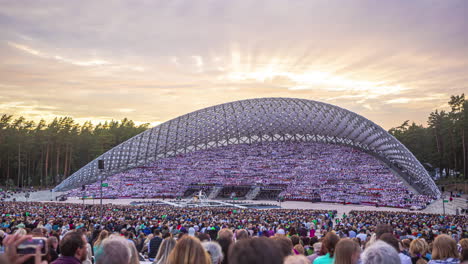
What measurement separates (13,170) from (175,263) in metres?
90.9

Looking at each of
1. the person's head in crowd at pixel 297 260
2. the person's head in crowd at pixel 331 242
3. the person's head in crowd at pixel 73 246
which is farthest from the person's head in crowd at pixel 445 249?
the person's head in crowd at pixel 73 246

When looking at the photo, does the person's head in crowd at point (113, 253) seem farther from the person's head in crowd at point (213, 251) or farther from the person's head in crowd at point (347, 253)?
the person's head in crowd at point (347, 253)

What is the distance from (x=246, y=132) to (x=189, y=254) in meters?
67.4

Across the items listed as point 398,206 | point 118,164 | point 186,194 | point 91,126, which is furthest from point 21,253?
point 91,126

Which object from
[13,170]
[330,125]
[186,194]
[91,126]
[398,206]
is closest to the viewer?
[398,206]

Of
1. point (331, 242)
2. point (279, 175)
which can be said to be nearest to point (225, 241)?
point (331, 242)

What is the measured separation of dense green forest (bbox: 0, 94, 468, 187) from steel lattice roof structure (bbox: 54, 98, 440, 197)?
55.0 ft

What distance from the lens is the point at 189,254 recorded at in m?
3.09

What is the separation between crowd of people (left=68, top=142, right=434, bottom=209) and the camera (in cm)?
4906

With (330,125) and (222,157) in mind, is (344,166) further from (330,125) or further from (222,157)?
(222,157)

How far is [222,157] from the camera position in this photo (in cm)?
6731

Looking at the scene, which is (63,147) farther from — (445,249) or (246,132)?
(445,249)

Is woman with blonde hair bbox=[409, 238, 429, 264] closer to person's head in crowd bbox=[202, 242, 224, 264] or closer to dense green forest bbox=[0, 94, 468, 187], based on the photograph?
person's head in crowd bbox=[202, 242, 224, 264]

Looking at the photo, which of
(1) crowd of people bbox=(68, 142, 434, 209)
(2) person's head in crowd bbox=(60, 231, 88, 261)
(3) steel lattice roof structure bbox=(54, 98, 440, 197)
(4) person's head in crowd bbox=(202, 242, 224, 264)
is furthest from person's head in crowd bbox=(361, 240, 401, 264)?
(3) steel lattice roof structure bbox=(54, 98, 440, 197)
